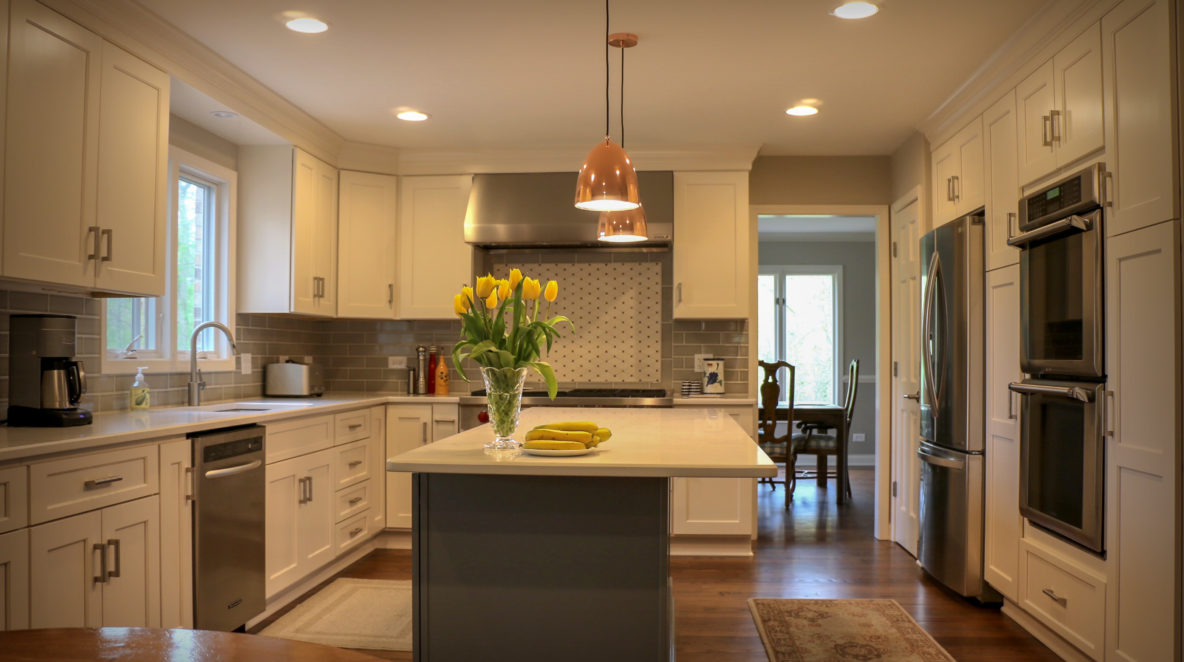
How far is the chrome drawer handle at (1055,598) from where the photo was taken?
2.91 meters

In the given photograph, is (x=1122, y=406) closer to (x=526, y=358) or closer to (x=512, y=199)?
(x=526, y=358)

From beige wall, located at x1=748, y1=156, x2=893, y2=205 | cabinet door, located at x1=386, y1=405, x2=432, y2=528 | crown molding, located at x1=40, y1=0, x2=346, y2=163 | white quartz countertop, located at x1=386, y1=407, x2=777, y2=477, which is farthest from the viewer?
beige wall, located at x1=748, y1=156, x2=893, y2=205

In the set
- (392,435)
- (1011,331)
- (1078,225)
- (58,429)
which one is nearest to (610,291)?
(392,435)

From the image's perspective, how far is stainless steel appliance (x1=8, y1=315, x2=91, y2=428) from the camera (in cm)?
267

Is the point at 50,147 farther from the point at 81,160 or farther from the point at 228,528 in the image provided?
the point at 228,528

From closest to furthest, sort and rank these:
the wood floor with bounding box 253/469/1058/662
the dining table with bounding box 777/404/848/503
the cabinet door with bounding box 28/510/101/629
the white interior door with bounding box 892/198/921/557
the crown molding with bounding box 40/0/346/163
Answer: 1. the cabinet door with bounding box 28/510/101/629
2. the crown molding with bounding box 40/0/346/163
3. the wood floor with bounding box 253/469/1058/662
4. the white interior door with bounding box 892/198/921/557
5. the dining table with bounding box 777/404/848/503

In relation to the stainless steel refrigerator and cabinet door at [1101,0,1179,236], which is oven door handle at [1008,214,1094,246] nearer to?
cabinet door at [1101,0,1179,236]

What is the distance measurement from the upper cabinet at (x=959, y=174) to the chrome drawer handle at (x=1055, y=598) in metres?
1.67

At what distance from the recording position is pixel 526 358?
221cm

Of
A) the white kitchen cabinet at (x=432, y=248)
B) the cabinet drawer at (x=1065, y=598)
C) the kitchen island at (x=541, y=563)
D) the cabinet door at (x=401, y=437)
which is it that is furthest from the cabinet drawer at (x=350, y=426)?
the cabinet drawer at (x=1065, y=598)

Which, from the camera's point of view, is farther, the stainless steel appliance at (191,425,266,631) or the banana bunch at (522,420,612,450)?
the stainless steel appliance at (191,425,266,631)

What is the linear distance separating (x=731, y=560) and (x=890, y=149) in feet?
8.69

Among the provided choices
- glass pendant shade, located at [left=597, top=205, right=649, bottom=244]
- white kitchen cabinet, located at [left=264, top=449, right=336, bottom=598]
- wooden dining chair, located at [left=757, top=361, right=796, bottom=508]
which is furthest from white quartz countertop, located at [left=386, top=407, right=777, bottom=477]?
wooden dining chair, located at [left=757, top=361, right=796, bottom=508]

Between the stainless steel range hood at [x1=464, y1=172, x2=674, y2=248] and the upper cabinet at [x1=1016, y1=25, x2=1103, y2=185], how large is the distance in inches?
78.7
